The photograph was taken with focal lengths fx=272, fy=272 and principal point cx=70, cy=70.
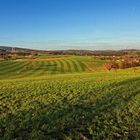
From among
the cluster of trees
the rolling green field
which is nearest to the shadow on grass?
the rolling green field

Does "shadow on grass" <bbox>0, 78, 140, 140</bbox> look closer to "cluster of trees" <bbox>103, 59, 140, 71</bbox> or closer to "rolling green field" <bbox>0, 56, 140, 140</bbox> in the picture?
"rolling green field" <bbox>0, 56, 140, 140</bbox>

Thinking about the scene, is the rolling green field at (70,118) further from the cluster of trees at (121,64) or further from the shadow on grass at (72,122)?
the cluster of trees at (121,64)

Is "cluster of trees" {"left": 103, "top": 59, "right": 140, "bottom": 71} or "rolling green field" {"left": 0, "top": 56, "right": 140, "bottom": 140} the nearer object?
"rolling green field" {"left": 0, "top": 56, "right": 140, "bottom": 140}

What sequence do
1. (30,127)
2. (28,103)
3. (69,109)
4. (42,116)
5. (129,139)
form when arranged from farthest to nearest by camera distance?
(28,103)
(69,109)
(42,116)
(30,127)
(129,139)

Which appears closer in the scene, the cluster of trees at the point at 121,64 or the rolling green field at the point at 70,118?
the rolling green field at the point at 70,118

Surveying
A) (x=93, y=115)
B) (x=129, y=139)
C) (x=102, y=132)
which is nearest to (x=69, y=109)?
(x=93, y=115)

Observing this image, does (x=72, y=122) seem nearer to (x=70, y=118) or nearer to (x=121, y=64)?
(x=70, y=118)

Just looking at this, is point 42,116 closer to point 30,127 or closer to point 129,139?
point 30,127

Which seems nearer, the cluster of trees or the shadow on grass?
the shadow on grass

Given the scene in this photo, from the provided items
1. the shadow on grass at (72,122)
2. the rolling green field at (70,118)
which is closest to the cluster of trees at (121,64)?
the rolling green field at (70,118)

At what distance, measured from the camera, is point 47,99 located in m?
19.8

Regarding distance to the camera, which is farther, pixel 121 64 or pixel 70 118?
pixel 121 64

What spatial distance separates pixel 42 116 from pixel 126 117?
14.7 ft

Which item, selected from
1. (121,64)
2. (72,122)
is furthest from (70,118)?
(121,64)
